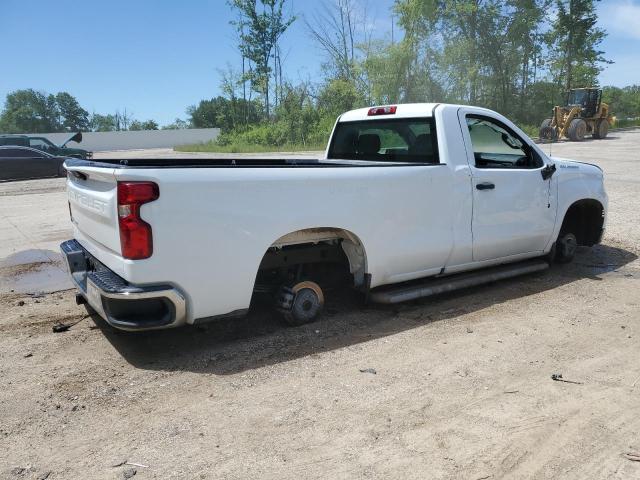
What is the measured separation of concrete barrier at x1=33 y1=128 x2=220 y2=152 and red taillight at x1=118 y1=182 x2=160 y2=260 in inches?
2111

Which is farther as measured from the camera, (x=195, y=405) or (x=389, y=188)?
(x=389, y=188)

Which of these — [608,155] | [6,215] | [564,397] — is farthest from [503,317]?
[608,155]

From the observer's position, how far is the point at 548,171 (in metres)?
5.72

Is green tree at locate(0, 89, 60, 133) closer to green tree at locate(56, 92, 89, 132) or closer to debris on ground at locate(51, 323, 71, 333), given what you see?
green tree at locate(56, 92, 89, 132)

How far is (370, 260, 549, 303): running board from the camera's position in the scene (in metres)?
4.79

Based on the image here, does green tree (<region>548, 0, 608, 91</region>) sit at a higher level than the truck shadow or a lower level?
higher

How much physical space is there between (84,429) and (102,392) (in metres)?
0.44

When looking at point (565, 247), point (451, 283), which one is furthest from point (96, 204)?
point (565, 247)

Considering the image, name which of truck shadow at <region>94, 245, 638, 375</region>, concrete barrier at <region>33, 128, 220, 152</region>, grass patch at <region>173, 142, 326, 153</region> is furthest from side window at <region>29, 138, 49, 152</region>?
concrete barrier at <region>33, 128, 220, 152</region>

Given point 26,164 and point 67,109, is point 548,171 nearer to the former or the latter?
point 26,164

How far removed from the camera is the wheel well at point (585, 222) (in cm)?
660

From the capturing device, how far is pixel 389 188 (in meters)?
4.47

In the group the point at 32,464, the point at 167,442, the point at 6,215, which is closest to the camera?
the point at 32,464

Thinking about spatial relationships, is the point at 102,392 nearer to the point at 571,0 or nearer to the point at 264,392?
the point at 264,392
